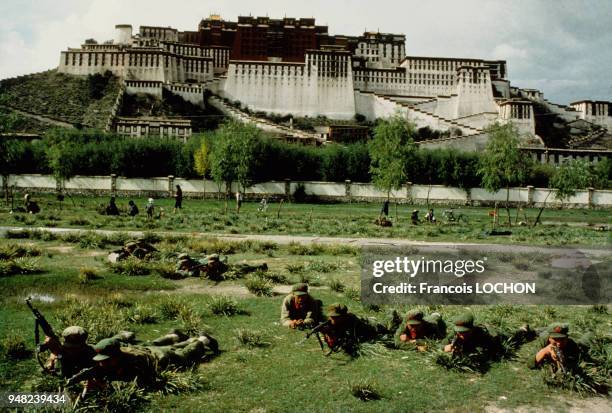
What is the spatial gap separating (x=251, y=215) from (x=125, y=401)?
26.2 m

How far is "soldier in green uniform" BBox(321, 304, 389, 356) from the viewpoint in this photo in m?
8.83

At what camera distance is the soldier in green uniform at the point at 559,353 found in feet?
25.8

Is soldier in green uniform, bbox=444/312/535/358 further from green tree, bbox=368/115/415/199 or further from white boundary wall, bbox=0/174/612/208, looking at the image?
white boundary wall, bbox=0/174/612/208

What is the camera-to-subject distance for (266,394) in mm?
7215

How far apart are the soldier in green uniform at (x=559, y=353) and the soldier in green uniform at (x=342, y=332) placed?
100 inches

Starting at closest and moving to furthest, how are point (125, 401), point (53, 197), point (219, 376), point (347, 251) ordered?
point (125, 401)
point (219, 376)
point (347, 251)
point (53, 197)

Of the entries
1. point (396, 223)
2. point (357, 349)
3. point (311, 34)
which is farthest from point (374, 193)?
point (311, 34)

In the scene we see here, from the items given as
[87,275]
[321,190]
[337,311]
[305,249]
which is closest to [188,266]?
[87,275]

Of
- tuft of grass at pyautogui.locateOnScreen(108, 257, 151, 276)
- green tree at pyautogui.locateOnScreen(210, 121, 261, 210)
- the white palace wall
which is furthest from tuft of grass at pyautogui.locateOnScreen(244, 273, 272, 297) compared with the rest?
the white palace wall

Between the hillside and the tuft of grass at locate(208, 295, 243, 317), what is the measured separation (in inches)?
2678

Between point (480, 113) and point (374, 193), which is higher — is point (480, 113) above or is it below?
above

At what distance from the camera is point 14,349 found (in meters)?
8.10

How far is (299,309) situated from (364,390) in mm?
3157

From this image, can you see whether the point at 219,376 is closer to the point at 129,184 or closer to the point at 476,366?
the point at 476,366
